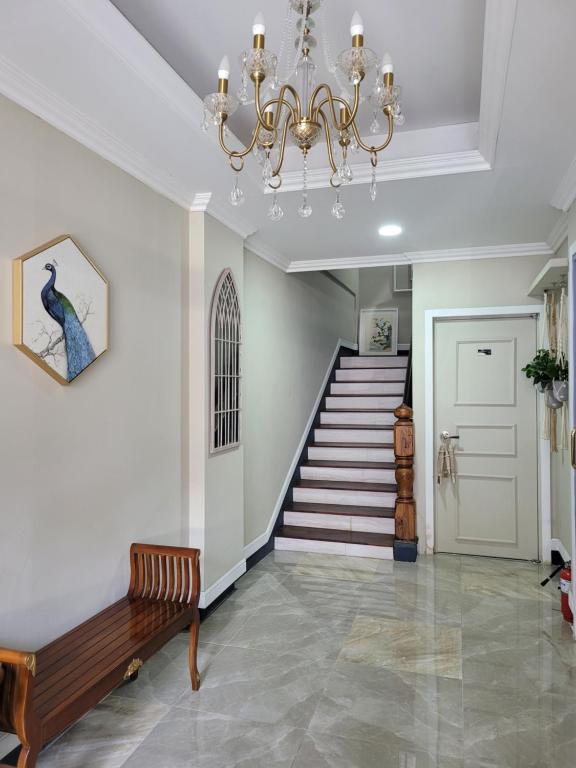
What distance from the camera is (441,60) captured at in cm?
221

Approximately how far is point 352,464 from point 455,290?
1.98 m

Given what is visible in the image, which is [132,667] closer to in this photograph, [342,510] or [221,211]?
[221,211]

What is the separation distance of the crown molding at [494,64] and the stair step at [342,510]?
121 inches

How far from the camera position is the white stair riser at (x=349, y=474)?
4.98m

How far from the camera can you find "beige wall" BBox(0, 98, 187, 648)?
6.22 feet

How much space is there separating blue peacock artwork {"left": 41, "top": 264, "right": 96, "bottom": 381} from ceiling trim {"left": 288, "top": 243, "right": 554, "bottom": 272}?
281cm

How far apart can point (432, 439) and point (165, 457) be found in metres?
2.40

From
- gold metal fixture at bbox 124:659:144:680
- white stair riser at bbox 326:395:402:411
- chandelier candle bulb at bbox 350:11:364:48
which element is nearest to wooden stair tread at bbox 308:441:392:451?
white stair riser at bbox 326:395:402:411

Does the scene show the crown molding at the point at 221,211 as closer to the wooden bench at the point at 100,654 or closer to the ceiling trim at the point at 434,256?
the ceiling trim at the point at 434,256

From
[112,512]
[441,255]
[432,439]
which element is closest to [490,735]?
[112,512]

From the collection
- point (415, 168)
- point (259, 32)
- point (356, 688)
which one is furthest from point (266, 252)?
point (356, 688)

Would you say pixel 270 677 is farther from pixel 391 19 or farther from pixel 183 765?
pixel 391 19

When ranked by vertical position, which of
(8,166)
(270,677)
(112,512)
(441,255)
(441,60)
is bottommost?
(270,677)

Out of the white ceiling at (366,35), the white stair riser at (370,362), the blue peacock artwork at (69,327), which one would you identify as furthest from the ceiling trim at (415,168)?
the white stair riser at (370,362)
